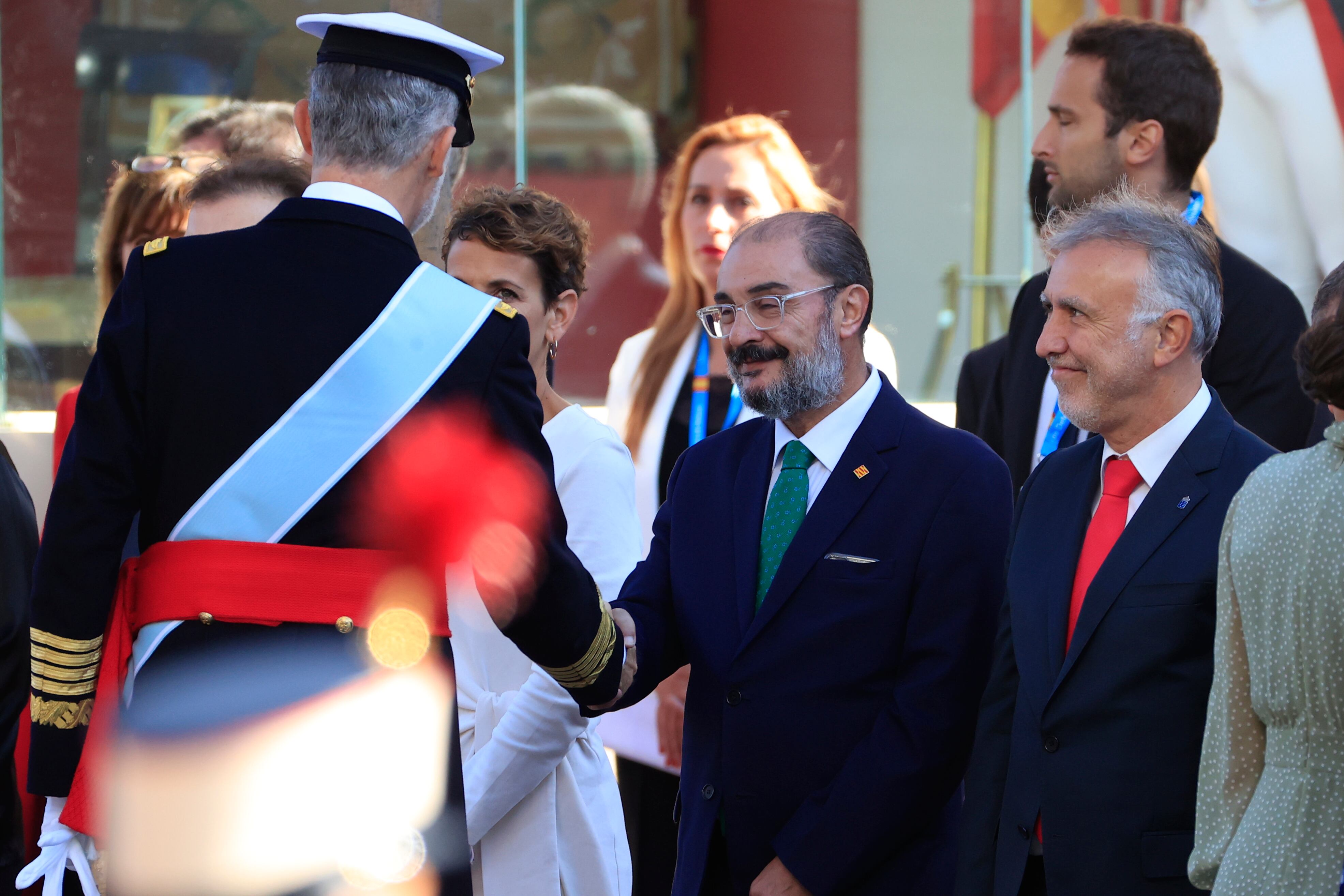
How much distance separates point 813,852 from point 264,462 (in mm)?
1196

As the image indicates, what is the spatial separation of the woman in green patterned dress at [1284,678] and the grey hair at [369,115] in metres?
1.47

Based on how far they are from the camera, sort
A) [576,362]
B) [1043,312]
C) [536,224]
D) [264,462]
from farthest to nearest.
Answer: [576,362]
[1043,312]
[536,224]
[264,462]

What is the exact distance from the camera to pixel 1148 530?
102 inches

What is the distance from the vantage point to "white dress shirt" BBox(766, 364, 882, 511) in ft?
10.1

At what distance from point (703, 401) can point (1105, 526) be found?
78.1 inches

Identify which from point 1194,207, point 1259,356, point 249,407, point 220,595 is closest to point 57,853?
point 220,595

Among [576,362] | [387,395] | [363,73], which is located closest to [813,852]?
[387,395]

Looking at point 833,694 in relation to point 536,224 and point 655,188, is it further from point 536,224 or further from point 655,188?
point 655,188

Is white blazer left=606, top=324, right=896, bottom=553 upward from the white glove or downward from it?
upward

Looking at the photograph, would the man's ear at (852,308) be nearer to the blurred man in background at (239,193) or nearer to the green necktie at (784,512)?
the green necktie at (784,512)

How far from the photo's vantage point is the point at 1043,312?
13.0 feet

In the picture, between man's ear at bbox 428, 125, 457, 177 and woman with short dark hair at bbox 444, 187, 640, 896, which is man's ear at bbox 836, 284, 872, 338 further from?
man's ear at bbox 428, 125, 457, 177

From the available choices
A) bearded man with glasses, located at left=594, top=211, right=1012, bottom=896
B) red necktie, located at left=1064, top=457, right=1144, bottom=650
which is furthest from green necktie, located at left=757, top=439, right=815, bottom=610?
red necktie, located at left=1064, top=457, right=1144, bottom=650

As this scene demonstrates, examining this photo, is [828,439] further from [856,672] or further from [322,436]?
[322,436]
